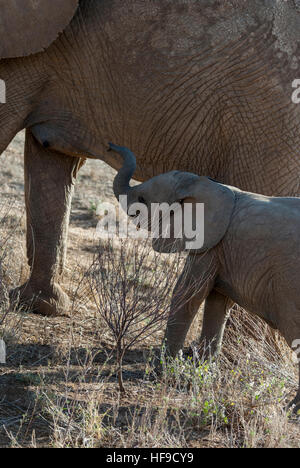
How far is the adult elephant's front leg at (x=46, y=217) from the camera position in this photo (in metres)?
5.97

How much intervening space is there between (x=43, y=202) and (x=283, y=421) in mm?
2847

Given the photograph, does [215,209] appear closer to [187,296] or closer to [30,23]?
[187,296]

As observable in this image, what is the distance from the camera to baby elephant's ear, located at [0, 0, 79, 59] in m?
5.37

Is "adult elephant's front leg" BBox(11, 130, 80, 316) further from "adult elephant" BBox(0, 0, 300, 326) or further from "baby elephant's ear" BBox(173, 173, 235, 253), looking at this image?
"baby elephant's ear" BBox(173, 173, 235, 253)

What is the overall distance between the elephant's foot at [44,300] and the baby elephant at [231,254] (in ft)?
4.32

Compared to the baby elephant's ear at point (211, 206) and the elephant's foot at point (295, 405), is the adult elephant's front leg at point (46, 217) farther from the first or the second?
the elephant's foot at point (295, 405)

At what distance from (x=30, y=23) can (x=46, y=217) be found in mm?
1416

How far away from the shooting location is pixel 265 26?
17.0ft

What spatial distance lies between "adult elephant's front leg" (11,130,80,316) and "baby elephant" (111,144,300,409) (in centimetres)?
108

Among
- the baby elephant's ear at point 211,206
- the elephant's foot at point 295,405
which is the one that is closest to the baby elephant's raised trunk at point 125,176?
the baby elephant's ear at point 211,206

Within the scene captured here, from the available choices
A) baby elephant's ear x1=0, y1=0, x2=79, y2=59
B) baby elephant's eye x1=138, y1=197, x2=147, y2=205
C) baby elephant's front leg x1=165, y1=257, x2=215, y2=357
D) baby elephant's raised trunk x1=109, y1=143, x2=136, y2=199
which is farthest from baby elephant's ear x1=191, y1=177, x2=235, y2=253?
baby elephant's ear x1=0, y1=0, x2=79, y2=59

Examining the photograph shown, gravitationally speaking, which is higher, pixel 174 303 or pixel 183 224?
pixel 183 224
